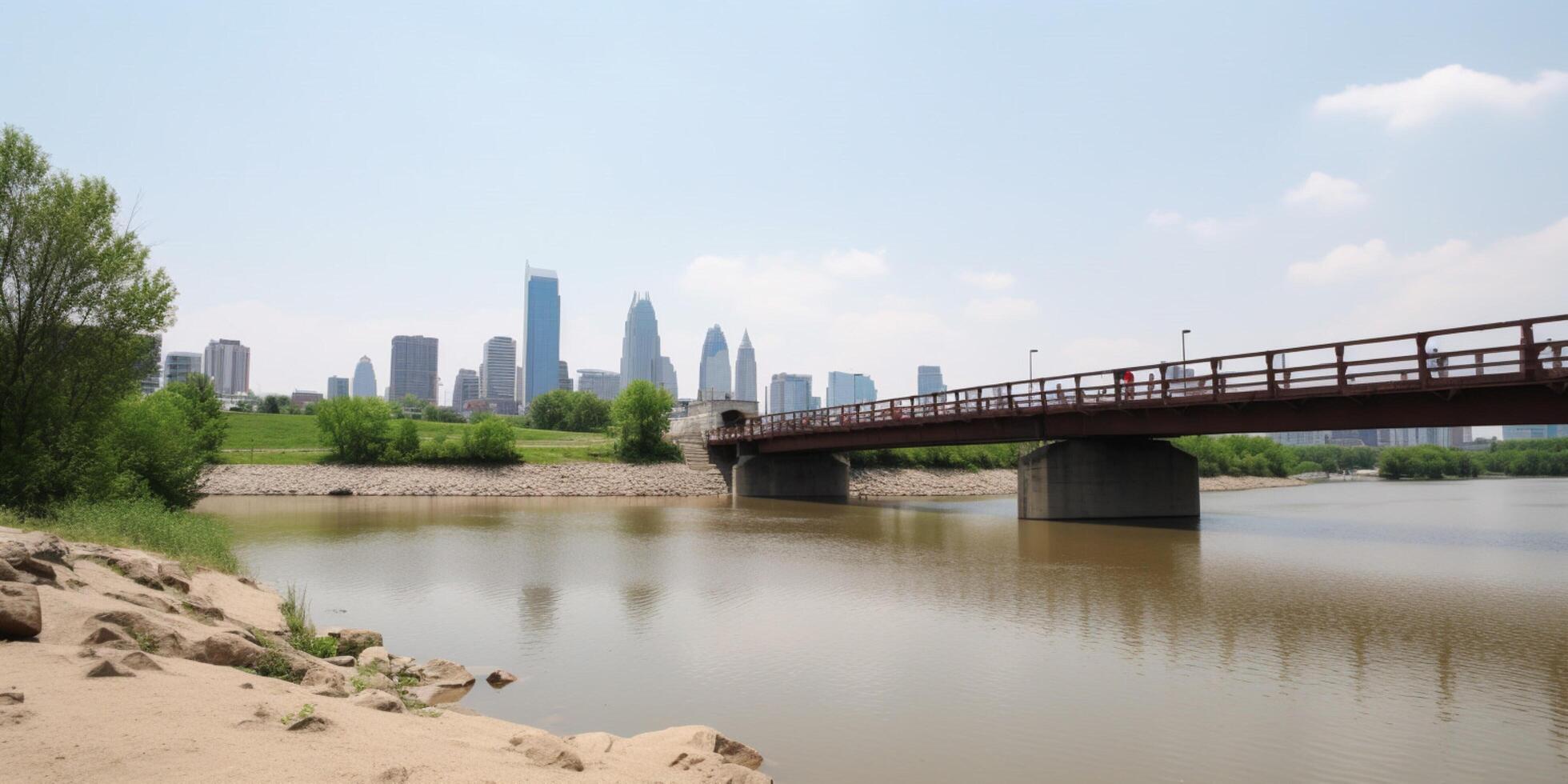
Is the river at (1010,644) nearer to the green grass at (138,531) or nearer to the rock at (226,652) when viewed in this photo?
the green grass at (138,531)

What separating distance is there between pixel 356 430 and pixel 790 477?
41.2 metres

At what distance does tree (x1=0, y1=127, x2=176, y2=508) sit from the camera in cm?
2386

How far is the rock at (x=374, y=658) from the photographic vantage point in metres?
11.6

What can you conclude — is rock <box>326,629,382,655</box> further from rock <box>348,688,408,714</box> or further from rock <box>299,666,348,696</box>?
rock <box>348,688,408,714</box>

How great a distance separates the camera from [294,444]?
273ft

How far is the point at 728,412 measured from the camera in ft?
291

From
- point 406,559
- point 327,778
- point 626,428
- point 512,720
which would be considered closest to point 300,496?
point 626,428

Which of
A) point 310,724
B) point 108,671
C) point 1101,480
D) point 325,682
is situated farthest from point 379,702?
point 1101,480

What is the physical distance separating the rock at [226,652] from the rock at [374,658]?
1.88 meters

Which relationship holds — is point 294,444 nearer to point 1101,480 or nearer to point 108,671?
point 1101,480

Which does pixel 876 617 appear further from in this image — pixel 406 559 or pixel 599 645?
pixel 406 559

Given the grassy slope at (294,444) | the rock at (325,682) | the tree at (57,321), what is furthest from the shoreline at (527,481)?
the rock at (325,682)

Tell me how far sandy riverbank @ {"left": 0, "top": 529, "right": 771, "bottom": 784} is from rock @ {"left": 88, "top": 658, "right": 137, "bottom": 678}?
0.02m

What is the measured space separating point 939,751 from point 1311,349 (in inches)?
1099
